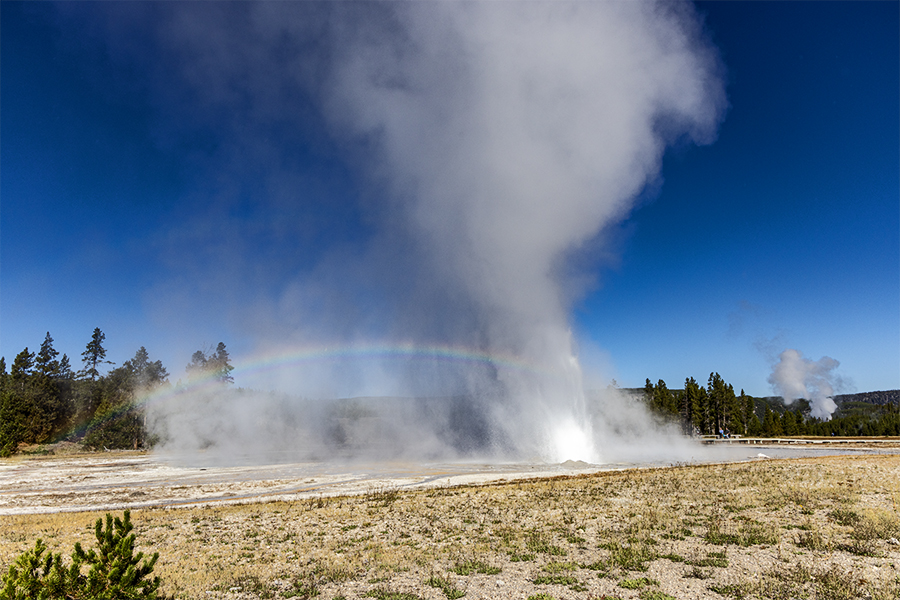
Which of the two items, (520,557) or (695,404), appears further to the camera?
(695,404)

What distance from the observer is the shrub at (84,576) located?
602 centimetres

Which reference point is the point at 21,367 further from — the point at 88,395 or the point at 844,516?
the point at 844,516

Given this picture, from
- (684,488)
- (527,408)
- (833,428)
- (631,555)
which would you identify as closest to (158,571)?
(631,555)

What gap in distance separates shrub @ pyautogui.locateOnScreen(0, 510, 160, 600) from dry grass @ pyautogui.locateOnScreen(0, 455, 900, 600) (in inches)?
140

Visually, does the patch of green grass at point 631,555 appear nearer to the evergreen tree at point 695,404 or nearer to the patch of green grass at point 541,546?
→ the patch of green grass at point 541,546

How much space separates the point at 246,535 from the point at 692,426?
4033 inches

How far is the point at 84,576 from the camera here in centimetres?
696

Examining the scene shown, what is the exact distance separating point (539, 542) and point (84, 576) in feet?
35.0

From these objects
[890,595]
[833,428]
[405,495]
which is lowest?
[833,428]

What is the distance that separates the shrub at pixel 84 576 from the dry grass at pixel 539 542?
355cm

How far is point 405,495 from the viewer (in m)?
24.7

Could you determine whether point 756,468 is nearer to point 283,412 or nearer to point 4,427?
point 283,412

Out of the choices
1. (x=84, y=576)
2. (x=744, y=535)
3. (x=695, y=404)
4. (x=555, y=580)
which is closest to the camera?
(x=84, y=576)

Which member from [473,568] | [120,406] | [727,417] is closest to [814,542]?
[473,568]
